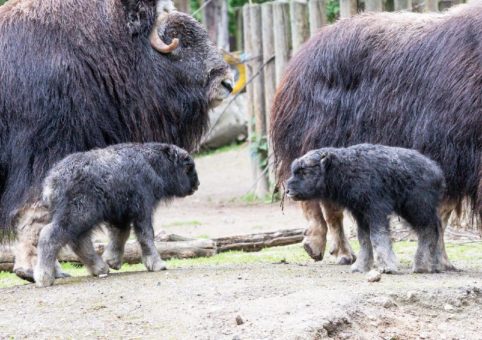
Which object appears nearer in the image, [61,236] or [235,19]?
[61,236]

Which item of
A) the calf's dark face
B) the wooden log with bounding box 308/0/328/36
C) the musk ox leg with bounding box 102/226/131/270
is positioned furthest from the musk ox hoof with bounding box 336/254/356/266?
the wooden log with bounding box 308/0/328/36

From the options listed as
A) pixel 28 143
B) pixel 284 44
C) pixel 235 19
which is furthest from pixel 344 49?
pixel 235 19

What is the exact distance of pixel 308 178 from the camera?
6.55 m

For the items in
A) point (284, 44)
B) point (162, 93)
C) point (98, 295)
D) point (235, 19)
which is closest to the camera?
point (98, 295)

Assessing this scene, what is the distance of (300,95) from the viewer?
7.54m

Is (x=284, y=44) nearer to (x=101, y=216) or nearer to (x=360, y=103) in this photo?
(x=360, y=103)

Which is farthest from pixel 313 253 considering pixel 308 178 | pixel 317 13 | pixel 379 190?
pixel 317 13

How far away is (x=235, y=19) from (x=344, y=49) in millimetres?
22357

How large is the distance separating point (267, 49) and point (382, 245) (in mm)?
7803

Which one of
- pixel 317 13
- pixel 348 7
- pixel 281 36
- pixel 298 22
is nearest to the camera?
pixel 348 7

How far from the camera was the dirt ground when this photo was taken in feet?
16.4

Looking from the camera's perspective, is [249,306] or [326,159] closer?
[249,306]

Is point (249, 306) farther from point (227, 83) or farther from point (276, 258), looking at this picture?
point (276, 258)

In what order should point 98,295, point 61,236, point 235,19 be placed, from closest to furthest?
point 98,295 → point 61,236 → point 235,19
